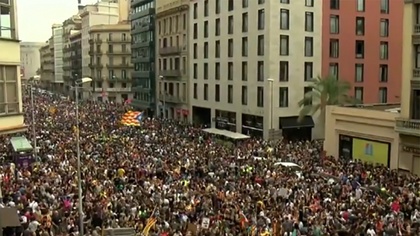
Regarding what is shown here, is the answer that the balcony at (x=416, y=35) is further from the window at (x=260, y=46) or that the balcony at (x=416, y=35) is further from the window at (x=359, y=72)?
the window at (x=359, y=72)

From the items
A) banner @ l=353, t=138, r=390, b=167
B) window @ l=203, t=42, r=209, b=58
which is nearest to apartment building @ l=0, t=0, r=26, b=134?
banner @ l=353, t=138, r=390, b=167

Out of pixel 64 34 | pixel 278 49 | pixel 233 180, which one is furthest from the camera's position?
pixel 64 34

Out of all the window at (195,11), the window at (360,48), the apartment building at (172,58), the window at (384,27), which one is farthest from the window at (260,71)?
the apartment building at (172,58)

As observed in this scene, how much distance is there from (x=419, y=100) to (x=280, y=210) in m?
16.2

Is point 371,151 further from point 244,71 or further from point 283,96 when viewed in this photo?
point 244,71

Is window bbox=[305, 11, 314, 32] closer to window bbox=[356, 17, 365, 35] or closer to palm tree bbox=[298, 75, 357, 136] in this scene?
window bbox=[356, 17, 365, 35]

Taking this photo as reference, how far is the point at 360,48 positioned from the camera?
5691cm

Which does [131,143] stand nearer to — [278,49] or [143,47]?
[278,49]

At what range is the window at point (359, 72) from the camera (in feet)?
187

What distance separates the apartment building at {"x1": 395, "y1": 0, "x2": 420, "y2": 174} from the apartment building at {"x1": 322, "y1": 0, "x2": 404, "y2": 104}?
19.3 meters

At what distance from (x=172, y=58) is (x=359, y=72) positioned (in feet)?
88.1

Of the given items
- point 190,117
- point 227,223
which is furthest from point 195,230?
point 190,117

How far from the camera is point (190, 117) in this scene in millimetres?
70312

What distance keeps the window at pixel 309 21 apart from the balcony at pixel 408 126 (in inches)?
806
